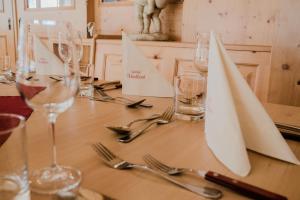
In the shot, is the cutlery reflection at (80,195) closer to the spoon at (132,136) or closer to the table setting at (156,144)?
the table setting at (156,144)

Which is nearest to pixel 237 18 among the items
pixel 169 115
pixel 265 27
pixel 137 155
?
pixel 265 27

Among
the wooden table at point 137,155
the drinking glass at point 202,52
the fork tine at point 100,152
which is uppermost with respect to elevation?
the drinking glass at point 202,52

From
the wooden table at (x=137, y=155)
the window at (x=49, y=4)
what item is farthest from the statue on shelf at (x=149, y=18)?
the wooden table at (x=137, y=155)

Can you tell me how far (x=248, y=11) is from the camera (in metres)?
2.00

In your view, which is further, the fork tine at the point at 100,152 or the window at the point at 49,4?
the window at the point at 49,4

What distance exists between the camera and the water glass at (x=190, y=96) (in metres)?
0.84

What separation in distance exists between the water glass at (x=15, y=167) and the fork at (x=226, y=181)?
0.21 m

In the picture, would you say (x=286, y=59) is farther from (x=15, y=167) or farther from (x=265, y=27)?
(x=15, y=167)

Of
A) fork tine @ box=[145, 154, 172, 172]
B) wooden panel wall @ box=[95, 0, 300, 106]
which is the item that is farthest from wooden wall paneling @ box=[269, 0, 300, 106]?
fork tine @ box=[145, 154, 172, 172]

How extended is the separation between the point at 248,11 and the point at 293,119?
4.31ft

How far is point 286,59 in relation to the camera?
1.67m

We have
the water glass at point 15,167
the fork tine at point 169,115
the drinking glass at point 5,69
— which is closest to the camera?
the water glass at point 15,167

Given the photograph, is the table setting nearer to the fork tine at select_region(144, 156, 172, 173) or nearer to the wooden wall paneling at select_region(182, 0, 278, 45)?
the fork tine at select_region(144, 156, 172, 173)

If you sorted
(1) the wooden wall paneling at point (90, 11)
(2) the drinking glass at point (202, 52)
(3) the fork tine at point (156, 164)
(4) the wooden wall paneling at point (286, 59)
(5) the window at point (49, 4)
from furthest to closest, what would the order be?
(5) the window at point (49, 4) → (1) the wooden wall paneling at point (90, 11) → (4) the wooden wall paneling at point (286, 59) → (2) the drinking glass at point (202, 52) → (3) the fork tine at point (156, 164)
